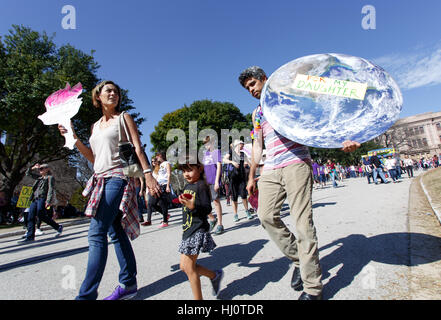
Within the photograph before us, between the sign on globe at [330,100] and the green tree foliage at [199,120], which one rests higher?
the green tree foliage at [199,120]

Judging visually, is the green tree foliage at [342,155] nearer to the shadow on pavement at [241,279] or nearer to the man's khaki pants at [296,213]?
the shadow on pavement at [241,279]

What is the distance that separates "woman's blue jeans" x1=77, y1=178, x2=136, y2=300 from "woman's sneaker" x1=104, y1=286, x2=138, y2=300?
0.15 feet

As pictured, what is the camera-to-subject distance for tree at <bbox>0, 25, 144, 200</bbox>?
13938 millimetres

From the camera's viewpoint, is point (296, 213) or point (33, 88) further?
point (33, 88)

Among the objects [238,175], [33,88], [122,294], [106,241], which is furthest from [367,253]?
[33,88]

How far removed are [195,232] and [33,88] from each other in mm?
16635

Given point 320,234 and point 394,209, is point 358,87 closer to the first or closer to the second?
point 320,234

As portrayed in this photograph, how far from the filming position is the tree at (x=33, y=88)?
13.9 meters

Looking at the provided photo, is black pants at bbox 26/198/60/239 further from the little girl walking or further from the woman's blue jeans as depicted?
the little girl walking

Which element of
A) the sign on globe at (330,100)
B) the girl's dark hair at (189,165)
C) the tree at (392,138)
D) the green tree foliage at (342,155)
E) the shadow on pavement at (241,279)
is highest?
the tree at (392,138)

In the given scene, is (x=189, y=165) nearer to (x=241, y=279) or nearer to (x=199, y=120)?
(x=241, y=279)

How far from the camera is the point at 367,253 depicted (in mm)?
2615

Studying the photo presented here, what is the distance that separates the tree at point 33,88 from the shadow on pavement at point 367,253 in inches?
630

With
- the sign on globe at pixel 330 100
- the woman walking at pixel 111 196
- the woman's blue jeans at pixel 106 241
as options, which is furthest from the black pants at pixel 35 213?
the sign on globe at pixel 330 100
